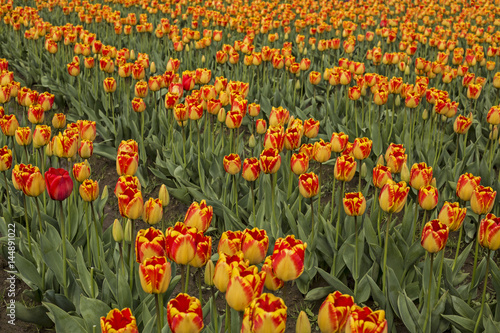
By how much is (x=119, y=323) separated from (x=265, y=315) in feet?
1.54

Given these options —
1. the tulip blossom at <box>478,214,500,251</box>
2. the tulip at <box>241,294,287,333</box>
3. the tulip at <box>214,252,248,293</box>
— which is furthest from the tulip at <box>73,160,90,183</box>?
the tulip blossom at <box>478,214,500,251</box>

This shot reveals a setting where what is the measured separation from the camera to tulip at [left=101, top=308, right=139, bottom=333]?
56.3 inches

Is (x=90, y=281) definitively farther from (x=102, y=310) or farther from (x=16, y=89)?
(x=16, y=89)

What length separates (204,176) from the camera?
3.79 meters

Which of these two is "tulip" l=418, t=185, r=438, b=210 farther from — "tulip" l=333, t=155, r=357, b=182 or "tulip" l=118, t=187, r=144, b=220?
"tulip" l=118, t=187, r=144, b=220

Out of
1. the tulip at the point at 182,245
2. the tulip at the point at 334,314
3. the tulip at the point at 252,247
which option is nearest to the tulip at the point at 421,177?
the tulip at the point at 252,247

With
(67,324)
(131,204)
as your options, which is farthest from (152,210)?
(67,324)

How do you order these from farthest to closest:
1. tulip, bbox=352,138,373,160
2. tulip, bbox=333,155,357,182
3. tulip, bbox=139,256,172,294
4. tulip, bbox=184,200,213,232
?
tulip, bbox=352,138,373,160 → tulip, bbox=333,155,357,182 → tulip, bbox=184,200,213,232 → tulip, bbox=139,256,172,294

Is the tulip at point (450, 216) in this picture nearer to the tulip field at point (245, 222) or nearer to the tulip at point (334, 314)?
the tulip field at point (245, 222)

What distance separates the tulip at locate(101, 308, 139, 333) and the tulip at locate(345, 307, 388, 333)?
2.00 feet

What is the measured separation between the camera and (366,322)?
1.32 m

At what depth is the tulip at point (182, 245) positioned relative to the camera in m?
Answer: 1.64

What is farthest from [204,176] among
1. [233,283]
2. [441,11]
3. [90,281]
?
[441,11]

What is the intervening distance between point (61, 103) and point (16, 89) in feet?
6.66
